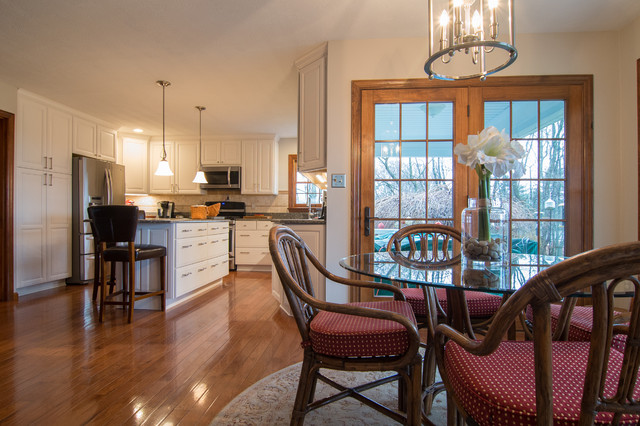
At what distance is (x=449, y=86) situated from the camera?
281 centimetres

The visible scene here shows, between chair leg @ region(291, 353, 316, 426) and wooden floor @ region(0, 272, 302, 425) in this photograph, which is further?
wooden floor @ region(0, 272, 302, 425)

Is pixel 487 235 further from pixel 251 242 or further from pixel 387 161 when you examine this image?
pixel 251 242

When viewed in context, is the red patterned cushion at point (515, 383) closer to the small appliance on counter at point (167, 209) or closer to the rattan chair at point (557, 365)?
the rattan chair at point (557, 365)

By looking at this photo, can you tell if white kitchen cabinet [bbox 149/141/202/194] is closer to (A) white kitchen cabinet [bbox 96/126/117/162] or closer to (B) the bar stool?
(A) white kitchen cabinet [bbox 96/126/117/162]

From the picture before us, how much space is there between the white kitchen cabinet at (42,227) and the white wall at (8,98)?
672 millimetres

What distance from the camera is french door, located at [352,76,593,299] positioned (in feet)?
8.98

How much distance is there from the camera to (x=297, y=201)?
626 centimetres

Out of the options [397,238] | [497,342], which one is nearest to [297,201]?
[397,238]

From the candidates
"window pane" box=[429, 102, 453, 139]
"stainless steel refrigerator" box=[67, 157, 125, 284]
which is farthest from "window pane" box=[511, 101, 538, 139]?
"stainless steel refrigerator" box=[67, 157, 125, 284]

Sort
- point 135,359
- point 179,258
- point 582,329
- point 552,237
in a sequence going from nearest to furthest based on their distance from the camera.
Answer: point 582,329 → point 135,359 → point 552,237 → point 179,258

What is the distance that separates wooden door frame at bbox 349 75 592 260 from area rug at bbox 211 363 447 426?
1.20m

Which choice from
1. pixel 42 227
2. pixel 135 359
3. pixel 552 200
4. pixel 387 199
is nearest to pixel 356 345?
pixel 135 359

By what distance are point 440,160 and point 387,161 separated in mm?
442

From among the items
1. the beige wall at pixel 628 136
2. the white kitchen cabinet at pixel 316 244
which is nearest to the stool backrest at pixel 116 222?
the white kitchen cabinet at pixel 316 244
